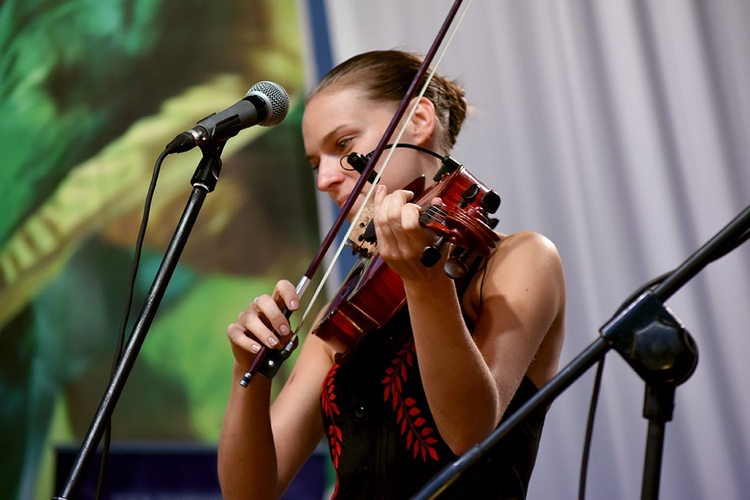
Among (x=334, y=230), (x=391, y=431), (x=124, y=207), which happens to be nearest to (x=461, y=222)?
(x=334, y=230)

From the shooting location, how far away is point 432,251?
1.04 metres

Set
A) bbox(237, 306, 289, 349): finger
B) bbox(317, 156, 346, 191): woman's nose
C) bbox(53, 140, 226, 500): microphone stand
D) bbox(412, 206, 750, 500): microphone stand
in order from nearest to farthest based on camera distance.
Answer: bbox(412, 206, 750, 500): microphone stand, bbox(53, 140, 226, 500): microphone stand, bbox(237, 306, 289, 349): finger, bbox(317, 156, 346, 191): woman's nose

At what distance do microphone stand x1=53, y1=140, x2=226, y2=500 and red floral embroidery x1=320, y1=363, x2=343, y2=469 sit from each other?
1.32ft

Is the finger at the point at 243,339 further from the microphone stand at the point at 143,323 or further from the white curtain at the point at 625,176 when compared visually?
the white curtain at the point at 625,176

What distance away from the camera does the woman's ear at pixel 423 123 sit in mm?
1508

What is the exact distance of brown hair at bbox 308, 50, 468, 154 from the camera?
1.55 m

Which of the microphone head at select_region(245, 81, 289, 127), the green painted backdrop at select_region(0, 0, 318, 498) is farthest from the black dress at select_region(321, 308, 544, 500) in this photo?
the green painted backdrop at select_region(0, 0, 318, 498)

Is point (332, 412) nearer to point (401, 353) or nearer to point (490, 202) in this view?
point (401, 353)

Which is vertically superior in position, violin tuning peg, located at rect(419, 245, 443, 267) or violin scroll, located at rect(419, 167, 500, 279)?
violin scroll, located at rect(419, 167, 500, 279)

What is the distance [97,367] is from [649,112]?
5.21 ft

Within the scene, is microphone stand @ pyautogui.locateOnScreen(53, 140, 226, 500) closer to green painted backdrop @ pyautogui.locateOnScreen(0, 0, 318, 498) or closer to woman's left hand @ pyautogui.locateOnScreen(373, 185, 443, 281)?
woman's left hand @ pyautogui.locateOnScreen(373, 185, 443, 281)

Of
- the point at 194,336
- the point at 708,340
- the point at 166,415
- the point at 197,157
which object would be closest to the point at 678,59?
the point at 708,340

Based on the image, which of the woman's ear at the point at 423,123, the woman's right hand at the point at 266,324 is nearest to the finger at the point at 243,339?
the woman's right hand at the point at 266,324

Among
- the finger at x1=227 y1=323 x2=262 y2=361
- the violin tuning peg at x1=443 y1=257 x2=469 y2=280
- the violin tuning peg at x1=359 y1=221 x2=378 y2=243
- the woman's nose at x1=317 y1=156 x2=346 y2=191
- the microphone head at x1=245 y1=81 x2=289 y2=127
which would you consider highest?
the microphone head at x1=245 y1=81 x2=289 y2=127
